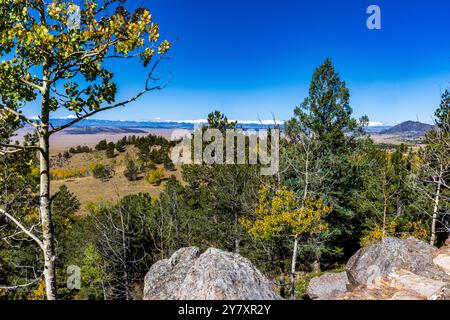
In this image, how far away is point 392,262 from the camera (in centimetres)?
1302

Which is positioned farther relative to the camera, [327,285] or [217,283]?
[327,285]

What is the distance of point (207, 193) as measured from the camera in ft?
100

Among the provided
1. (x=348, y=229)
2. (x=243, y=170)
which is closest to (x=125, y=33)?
(x=243, y=170)

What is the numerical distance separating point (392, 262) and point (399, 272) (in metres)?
1.12

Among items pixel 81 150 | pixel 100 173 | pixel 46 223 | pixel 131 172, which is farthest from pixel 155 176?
pixel 46 223

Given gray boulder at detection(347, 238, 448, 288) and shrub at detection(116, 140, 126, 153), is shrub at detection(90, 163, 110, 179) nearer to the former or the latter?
shrub at detection(116, 140, 126, 153)

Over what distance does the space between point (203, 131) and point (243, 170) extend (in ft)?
44.4

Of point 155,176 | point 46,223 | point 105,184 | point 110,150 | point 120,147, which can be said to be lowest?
point 105,184

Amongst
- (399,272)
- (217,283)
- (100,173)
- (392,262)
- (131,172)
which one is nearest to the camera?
(217,283)

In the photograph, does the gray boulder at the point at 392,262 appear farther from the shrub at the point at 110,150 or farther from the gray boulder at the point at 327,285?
the shrub at the point at 110,150

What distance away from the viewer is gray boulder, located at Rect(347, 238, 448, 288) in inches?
484

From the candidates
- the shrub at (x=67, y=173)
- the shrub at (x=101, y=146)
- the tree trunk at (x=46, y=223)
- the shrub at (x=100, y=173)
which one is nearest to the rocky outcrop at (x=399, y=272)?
the tree trunk at (x=46, y=223)

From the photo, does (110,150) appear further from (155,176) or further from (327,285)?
(327,285)
